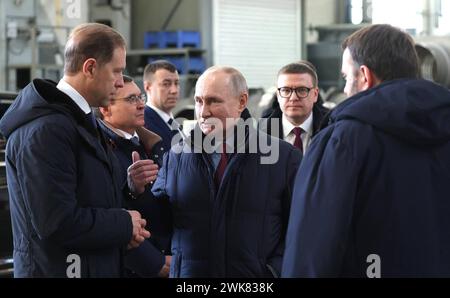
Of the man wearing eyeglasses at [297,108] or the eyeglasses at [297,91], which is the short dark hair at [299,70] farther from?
the eyeglasses at [297,91]

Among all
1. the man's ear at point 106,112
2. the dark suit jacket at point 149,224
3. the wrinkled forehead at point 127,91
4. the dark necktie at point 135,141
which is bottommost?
the dark suit jacket at point 149,224

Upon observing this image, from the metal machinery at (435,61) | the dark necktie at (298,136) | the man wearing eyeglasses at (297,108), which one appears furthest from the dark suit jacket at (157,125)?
the metal machinery at (435,61)

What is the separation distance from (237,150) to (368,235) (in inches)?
43.7

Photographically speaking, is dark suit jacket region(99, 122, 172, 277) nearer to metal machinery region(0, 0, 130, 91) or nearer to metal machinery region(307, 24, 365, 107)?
metal machinery region(0, 0, 130, 91)

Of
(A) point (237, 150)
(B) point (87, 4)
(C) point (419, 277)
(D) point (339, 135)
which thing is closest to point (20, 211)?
(A) point (237, 150)

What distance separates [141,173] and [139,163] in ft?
0.15

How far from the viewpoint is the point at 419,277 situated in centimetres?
289

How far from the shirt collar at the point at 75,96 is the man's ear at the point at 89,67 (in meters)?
0.09

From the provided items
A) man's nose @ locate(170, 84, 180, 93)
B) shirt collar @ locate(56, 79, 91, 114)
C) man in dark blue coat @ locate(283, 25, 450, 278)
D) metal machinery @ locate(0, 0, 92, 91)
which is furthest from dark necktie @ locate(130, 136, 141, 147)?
metal machinery @ locate(0, 0, 92, 91)

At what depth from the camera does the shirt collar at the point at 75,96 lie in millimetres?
3436

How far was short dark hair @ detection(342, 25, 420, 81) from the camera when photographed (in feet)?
9.68

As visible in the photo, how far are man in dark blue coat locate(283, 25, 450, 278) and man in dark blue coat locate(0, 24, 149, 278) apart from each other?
2.77 ft

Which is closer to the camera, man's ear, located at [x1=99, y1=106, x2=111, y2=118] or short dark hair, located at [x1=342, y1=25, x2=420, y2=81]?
short dark hair, located at [x1=342, y1=25, x2=420, y2=81]

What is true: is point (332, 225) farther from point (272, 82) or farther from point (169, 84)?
point (272, 82)
